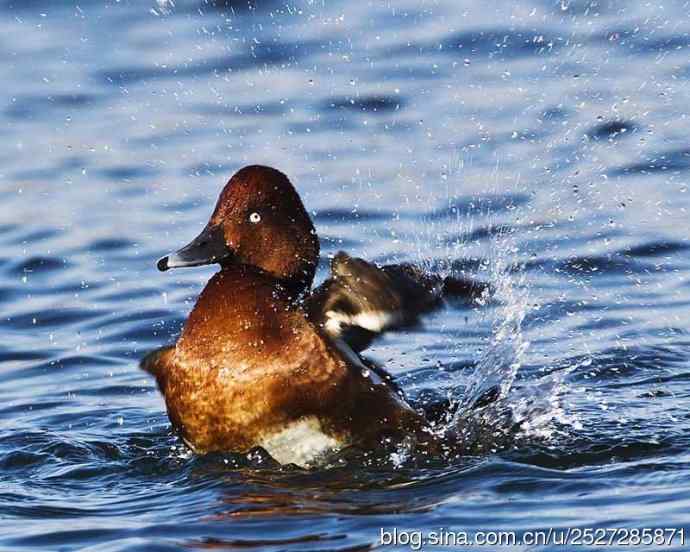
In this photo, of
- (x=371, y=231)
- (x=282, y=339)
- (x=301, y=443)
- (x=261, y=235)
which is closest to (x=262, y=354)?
(x=282, y=339)

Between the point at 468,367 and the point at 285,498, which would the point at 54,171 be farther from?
the point at 285,498

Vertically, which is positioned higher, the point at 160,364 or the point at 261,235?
the point at 261,235

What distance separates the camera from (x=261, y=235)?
605 centimetres

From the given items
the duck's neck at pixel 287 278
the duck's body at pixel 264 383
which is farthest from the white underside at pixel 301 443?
the duck's neck at pixel 287 278

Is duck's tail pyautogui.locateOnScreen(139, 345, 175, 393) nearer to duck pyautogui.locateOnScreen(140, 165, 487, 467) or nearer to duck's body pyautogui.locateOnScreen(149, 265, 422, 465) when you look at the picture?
duck pyautogui.locateOnScreen(140, 165, 487, 467)

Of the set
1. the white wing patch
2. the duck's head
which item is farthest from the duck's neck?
the white wing patch

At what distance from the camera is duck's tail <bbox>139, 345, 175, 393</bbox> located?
6.07m

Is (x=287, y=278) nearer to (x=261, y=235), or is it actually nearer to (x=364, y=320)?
(x=261, y=235)

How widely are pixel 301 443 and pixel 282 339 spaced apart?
0.35 metres

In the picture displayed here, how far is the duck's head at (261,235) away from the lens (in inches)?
238

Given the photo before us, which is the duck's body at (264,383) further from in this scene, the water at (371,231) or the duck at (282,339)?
the water at (371,231)

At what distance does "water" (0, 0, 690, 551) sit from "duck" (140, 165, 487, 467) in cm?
13

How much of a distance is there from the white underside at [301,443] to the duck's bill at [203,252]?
27.8 inches

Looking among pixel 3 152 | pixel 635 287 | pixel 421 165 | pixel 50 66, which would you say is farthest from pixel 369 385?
pixel 50 66
